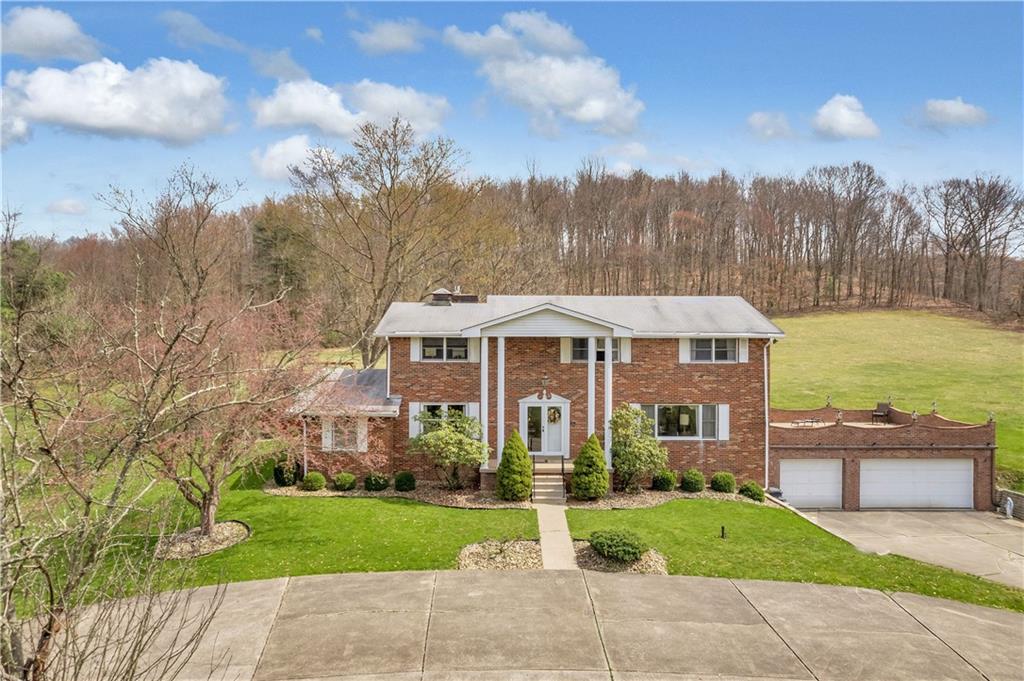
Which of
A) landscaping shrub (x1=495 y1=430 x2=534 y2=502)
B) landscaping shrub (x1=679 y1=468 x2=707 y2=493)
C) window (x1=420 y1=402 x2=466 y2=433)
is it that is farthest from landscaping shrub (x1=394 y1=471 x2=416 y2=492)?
landscaping shrub (x1=679 y1=468 x2=707 y2=493)

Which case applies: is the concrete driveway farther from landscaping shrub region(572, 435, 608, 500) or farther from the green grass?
landscaping shrub region(572, 435, 608, 500)

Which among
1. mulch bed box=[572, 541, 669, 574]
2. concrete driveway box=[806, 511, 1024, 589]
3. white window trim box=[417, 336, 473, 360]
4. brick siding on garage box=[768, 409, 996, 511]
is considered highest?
white window trim box=[417, 336, 473, 360]

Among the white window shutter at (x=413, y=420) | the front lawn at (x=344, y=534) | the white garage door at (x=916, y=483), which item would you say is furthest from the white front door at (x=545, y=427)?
the white garage door at (x=916, y=483)

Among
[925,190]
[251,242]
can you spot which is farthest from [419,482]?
[925,190]

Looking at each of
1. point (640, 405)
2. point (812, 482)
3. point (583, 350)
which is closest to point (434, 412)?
point (583, 350)

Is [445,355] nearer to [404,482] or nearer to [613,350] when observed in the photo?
[404,482]

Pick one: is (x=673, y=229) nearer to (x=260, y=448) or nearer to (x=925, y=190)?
(x=925, y=190)
